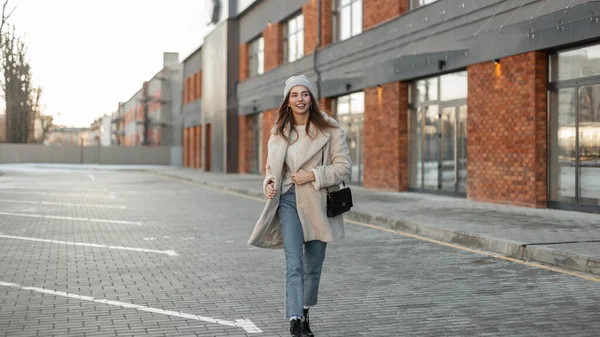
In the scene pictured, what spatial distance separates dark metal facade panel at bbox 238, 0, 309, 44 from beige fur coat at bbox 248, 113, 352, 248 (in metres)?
23.7

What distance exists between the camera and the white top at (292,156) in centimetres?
518

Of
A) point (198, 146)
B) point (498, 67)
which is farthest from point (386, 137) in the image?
point (198, 146)

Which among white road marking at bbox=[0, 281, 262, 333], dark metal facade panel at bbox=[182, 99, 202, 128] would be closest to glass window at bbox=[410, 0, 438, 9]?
white road marking at bbox=[0, 281, 262, 333]

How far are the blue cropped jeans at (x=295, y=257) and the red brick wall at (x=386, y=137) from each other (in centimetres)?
1543

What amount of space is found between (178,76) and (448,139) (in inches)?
2182

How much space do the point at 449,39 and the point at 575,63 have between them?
4131 mm

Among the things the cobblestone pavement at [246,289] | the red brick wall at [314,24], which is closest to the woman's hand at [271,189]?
the cobblestone pavement at [246,289]

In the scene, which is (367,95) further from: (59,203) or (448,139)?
(59,203)

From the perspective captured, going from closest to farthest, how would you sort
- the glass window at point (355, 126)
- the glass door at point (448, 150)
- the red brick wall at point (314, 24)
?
1. the glass door at point (448, 150)
2. the glass window at point (355, 126)
3. the red brick wall at point (314, 24)

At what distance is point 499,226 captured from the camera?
11.5 metres

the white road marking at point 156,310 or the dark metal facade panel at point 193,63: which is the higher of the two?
the dark metal facade panel at point 193,63

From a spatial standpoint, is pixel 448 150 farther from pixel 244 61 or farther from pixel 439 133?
pixel 244 61

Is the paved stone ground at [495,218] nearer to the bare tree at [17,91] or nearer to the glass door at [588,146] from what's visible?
the glass door at [588,146]

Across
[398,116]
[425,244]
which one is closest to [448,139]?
[398,116]
